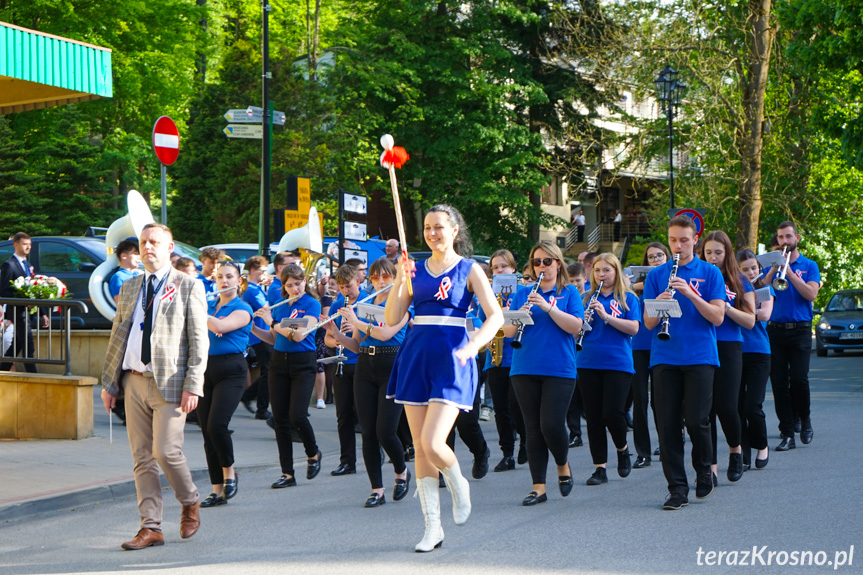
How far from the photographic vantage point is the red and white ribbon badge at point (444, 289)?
244 inches

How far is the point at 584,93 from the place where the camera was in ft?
117

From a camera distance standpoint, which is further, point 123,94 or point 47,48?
point 123,94

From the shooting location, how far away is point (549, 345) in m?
7.67

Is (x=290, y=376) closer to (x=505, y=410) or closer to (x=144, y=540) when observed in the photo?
(x=505, y=410)

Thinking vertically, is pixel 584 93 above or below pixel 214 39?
below

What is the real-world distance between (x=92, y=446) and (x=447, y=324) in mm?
5980

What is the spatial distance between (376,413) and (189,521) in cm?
175

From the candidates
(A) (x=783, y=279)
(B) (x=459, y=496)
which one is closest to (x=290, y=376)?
(B) (x=459, y=496)

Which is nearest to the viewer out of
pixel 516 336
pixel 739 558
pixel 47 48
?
pixel 739 558

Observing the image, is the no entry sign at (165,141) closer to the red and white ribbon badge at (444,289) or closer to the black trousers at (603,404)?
the black trousers at (603,404)

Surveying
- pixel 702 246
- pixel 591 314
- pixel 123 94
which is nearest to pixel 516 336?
pixel 591 314

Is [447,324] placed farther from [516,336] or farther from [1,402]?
[1,402]

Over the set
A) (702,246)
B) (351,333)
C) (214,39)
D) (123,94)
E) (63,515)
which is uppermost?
(214,39)

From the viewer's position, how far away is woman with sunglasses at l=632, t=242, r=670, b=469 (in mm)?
9477
